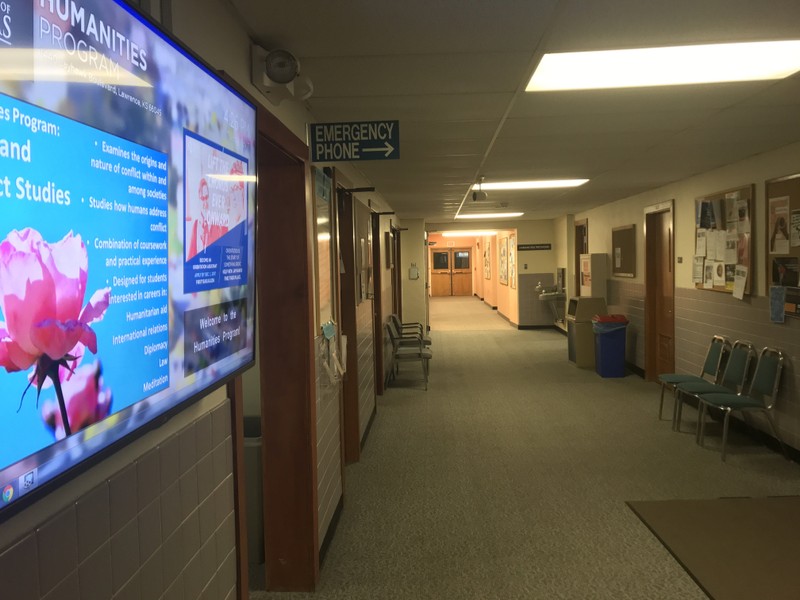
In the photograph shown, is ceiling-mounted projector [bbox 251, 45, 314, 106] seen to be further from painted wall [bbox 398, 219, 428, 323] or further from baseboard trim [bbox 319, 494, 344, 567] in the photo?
painted wall [bbox 398, 219, 428, 323]

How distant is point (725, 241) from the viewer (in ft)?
17.7

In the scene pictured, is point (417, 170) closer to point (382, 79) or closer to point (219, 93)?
point (382, 79)

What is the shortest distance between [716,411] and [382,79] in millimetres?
4860

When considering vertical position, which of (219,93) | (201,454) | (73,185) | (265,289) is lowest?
(201,454)

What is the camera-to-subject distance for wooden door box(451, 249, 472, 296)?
73.7 ft

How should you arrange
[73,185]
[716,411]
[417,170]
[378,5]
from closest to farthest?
[73,185] < [378,5] < [417,170] < [716,411]

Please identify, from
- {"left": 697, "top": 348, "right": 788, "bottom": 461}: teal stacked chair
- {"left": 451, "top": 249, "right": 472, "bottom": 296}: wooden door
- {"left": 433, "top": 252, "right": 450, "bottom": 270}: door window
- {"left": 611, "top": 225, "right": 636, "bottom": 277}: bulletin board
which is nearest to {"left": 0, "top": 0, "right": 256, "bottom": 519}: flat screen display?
{"left": 697, "top": 348, "right": 788, "bottom": 461}: teal stacked chair

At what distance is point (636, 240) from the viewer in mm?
7711

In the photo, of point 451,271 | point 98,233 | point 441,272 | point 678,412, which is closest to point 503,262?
point 451,271

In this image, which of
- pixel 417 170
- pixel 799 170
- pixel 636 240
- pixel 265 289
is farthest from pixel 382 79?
pixel 636 240

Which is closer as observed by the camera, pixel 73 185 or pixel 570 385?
pixel 73 185

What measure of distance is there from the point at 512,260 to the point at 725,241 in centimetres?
781

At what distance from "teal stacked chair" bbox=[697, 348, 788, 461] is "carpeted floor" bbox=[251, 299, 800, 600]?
0.34m

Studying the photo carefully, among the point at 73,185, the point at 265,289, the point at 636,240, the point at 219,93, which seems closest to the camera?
the point at 73,185
